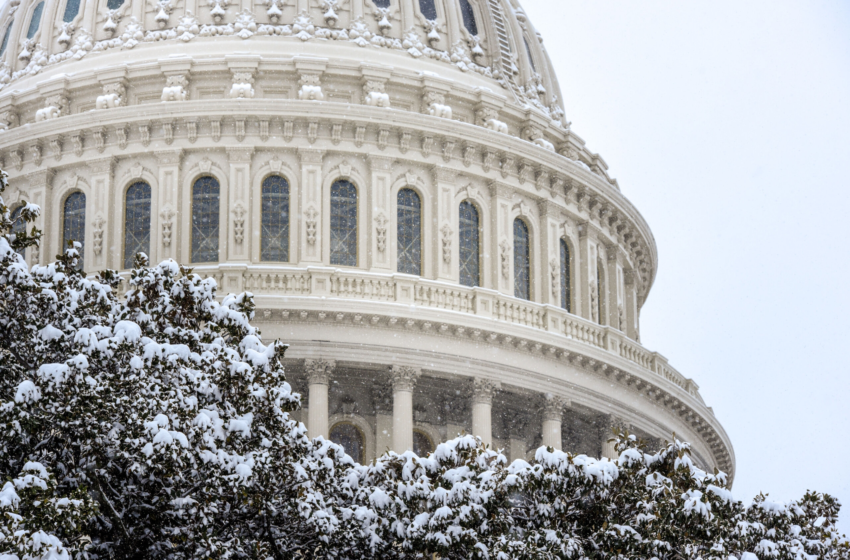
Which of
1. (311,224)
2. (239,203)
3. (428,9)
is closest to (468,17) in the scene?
(428,9)

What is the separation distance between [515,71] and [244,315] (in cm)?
3017

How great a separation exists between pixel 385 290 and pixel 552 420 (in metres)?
5.96

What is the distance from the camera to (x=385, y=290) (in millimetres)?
45062

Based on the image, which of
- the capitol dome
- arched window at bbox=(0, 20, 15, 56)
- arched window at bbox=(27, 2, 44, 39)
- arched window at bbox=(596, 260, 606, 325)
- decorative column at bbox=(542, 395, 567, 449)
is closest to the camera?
the capitol dome

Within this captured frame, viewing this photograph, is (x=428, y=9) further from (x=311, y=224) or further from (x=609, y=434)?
(x=609, y=434)

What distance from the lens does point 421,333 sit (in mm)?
44625

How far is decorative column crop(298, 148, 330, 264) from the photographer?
4659 centimetres

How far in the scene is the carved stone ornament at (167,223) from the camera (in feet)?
154

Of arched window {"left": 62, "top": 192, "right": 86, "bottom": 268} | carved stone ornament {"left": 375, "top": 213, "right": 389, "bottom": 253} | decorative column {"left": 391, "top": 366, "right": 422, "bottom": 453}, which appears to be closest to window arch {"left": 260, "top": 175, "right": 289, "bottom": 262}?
carved stone ornament {"left": 375, "top": 213, "right": 389, "bottom": 253}

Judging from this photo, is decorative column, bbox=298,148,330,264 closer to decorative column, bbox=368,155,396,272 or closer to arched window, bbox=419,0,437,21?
decorative column, bbox=368,155,396,272

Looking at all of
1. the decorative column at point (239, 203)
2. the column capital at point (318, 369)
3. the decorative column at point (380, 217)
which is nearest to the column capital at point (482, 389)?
the column capital at point (318, 369)

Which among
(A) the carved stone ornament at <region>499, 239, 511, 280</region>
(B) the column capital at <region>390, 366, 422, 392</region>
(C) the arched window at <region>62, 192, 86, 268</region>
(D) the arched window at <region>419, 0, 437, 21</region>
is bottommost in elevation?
(B) the column capital at <region>390, 366, 422, 392</region>

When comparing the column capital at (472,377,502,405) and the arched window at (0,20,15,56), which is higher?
the arched window at (0,20,15,56)

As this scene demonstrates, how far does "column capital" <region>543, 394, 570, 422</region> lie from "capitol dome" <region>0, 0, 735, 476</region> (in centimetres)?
12
